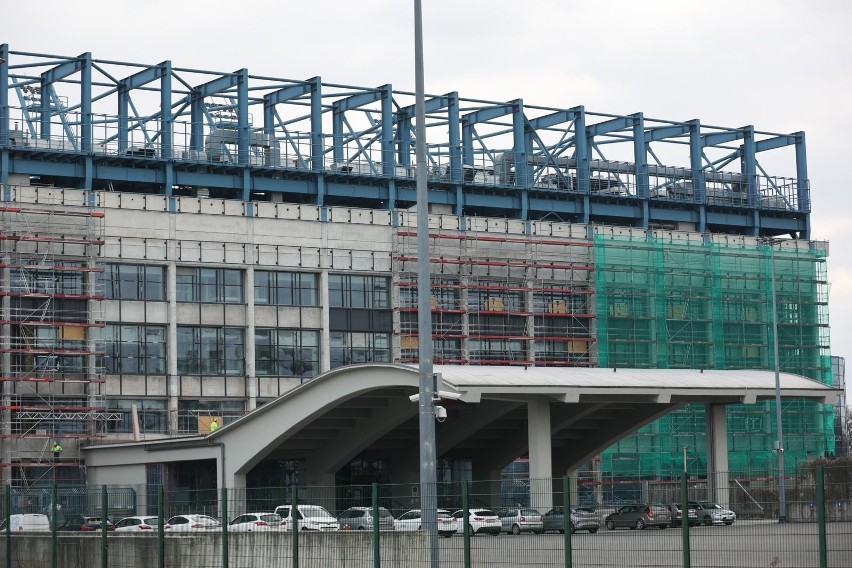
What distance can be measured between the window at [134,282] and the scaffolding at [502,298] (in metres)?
14.0

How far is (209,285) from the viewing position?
78.1 meters

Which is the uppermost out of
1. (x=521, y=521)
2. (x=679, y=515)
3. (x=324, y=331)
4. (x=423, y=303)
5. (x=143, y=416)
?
(x=324, y=331)

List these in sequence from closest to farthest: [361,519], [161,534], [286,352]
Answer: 1. [361,519]
2. [161,534]
3. [286,352]

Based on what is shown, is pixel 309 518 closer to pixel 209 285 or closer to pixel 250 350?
pixel 250 350

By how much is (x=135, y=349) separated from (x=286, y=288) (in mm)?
9320

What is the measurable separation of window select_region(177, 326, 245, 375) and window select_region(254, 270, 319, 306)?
8.10 feet

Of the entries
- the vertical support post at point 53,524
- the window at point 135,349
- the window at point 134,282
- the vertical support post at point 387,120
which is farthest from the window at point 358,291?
the vertical support post at point 53,524

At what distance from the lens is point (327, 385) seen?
52312 millimetres

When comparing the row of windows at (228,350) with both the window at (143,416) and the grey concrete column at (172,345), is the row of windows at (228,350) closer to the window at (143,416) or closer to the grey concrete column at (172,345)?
the grey concrete column at (172,345)

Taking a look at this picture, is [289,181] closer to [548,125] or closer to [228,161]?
[228,161]

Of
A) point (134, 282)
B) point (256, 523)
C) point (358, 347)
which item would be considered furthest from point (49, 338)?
point (256, 523)

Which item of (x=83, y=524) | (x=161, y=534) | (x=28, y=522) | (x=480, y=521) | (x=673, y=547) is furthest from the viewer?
(x=28, y=522)

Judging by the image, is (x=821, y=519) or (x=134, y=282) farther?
(x=134, y=282)

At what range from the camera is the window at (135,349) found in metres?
74.8
